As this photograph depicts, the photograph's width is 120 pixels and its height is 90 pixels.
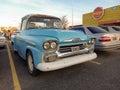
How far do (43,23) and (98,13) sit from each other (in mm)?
22940

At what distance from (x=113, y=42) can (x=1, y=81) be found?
16.6 ft

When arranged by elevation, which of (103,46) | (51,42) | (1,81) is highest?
(51,42)

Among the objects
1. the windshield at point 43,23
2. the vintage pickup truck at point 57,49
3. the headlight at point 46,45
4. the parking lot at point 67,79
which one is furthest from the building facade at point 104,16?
the headlight at point 46,45

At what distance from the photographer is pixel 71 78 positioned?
14.5 feet

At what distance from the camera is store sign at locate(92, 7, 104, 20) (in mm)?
26266

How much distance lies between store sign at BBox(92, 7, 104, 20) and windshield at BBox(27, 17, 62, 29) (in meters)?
21.8

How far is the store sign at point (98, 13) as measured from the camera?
2627 cm

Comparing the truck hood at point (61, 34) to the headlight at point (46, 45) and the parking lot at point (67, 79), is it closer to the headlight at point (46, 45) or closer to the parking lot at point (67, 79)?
the headlight at point (46, 45)

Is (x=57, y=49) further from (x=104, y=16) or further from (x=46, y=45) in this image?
(x=104, y=16)

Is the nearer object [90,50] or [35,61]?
[35,61]

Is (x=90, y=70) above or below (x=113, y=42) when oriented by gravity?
below

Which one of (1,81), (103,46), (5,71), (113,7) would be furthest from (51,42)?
(113,7)

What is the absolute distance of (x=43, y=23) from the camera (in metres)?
5.88

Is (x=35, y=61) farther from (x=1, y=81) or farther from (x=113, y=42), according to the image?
(x=113, y=42)
